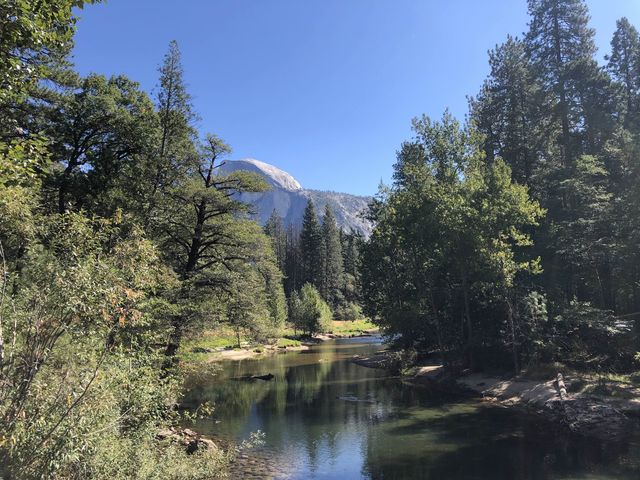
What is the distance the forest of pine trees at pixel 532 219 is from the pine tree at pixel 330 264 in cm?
5888

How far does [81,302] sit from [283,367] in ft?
134

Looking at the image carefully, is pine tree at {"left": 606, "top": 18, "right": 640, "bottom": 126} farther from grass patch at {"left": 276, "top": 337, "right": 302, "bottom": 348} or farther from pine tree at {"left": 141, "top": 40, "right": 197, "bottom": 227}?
grass patch at {"left": 276, "top": 337, "right": 302, "bottom": 348}

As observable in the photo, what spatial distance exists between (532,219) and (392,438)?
1711cm

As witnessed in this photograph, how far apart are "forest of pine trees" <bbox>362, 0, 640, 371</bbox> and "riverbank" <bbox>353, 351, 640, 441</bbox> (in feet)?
6.70

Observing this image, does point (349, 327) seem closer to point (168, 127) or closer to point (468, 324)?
point (468, 324)

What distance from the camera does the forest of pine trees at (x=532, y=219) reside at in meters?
28.0

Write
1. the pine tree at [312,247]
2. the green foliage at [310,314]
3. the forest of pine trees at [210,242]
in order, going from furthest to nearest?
the pine tree at [312,247]
the green foliage at [310,314]
the forest of pine trees at [210,242]

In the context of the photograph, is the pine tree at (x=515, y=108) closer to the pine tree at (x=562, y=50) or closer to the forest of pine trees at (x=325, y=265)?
the pine tree at (x=562, y=50)

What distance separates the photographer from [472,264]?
31.5 m

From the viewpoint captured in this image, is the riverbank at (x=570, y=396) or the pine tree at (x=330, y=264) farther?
the pine tree at (x=330, y=264)

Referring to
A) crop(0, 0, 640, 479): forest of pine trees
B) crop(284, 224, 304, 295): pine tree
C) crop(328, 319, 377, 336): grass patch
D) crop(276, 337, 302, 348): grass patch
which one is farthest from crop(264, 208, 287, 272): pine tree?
crop(0, 0, 640, 479): forest of pine trees

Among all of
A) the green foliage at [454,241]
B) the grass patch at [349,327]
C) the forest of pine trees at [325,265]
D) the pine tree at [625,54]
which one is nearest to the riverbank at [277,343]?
the grass patch at [349,327]

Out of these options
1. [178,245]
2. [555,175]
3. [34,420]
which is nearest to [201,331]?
[178,245]

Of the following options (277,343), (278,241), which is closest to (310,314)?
(277,343)
